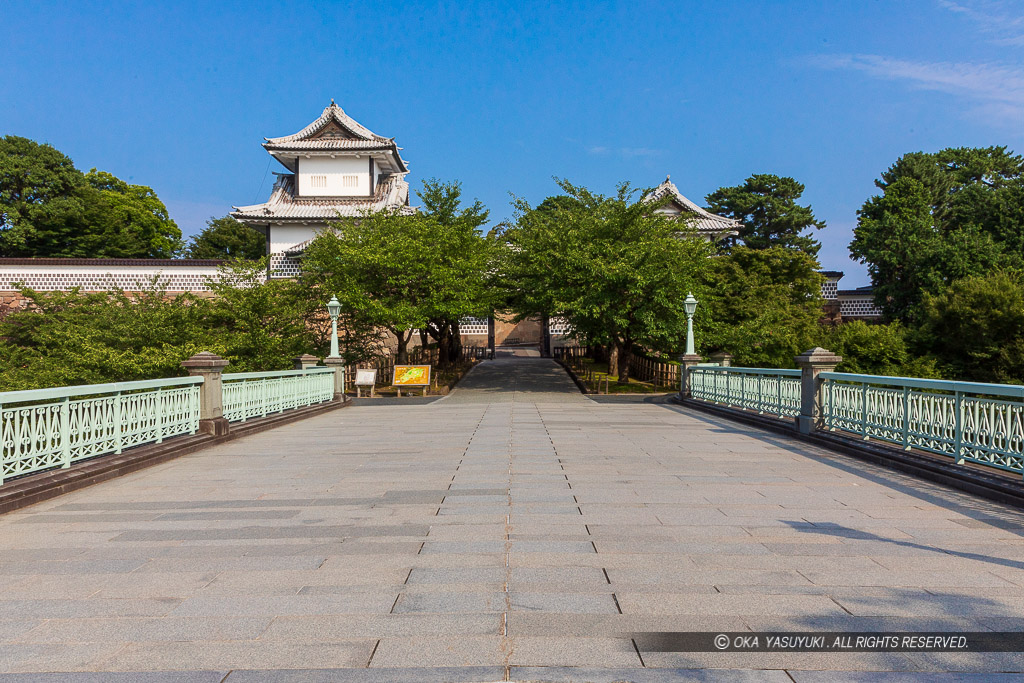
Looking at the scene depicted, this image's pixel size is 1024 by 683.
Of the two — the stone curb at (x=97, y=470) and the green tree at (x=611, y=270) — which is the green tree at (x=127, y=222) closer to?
the green tree at (x=611, y=270)

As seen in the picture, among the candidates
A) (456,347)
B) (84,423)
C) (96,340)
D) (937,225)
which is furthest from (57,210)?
(937,225)

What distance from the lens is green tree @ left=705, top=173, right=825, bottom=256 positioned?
4203 centimetres

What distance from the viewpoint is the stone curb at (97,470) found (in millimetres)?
5520

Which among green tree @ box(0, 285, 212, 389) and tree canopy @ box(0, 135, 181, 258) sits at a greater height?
tree canopy @ box(0, 135, 181, 258)

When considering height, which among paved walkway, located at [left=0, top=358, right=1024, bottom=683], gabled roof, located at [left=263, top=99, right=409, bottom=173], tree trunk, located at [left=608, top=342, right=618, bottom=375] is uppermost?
gabled roof, located at [left=263, top=99, right=409, bottom=173]

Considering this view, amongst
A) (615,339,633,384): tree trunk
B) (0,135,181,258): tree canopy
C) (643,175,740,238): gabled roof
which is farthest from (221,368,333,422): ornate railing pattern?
(0,135,181,258): tree canopy

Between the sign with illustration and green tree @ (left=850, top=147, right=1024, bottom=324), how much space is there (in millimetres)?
19734

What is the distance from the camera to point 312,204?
114 feet

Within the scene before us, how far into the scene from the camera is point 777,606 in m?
3.23

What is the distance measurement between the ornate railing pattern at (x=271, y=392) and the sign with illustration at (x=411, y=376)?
10.8ft

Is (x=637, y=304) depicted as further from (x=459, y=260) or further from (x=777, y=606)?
(x=777, y=606)

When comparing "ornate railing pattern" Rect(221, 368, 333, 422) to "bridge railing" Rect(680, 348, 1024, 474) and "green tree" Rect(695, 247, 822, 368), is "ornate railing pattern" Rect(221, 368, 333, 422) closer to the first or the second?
"bridge railing" Rect(680, 348, 1024, 474)

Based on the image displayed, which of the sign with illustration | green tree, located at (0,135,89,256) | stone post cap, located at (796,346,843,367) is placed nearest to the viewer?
stone post cap, located at (796,346,843,367)

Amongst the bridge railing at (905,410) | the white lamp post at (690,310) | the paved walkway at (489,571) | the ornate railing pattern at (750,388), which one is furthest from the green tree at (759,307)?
the paved walkway at (489,571)
